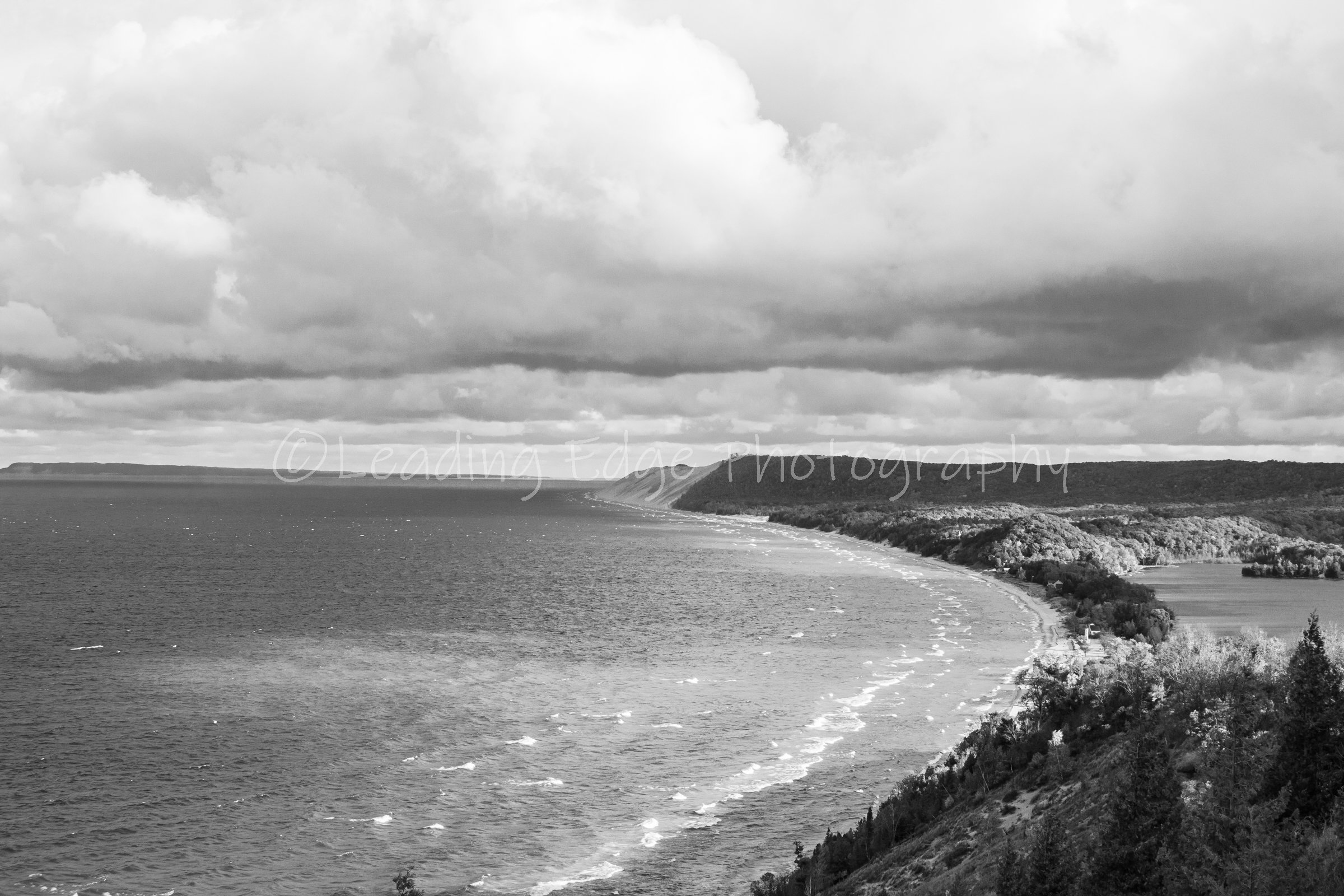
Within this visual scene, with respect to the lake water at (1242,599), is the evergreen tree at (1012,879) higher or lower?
higher

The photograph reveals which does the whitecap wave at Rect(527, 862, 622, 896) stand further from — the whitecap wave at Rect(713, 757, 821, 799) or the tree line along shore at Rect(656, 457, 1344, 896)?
the whitecap wave at Rect(713, 757, 821, 799)

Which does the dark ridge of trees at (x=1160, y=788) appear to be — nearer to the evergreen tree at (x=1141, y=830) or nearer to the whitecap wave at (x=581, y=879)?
the evergreen tree at (x=1141, y=830)

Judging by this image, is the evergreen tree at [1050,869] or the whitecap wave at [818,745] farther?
the whitecap wave at [818,745]

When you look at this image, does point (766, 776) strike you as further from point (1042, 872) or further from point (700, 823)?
point (1042, 872)

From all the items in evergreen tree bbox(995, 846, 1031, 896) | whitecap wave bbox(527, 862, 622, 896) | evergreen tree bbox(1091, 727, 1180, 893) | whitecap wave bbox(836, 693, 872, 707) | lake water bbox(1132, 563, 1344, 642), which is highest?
evergreen tree bbox(1091, 727, 1180, 893)

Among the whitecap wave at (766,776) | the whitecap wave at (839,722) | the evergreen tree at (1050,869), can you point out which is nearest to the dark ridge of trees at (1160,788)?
the evergreen tree at (1050,869)

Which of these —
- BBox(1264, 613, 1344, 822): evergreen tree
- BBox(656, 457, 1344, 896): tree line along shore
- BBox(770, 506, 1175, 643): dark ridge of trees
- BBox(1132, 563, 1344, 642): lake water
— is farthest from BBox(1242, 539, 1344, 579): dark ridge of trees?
BBox(1264, 613, 1344, 822): evergreen tree

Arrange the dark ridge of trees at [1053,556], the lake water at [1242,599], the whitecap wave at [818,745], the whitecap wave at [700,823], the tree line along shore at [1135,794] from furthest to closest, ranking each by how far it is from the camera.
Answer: the dark ridge of trees at [1053,556], the lake water at [1242,599], the whitecap wave at [818,745], the whitecap wave at [700,823], the tree line along shore at [1135,794]
